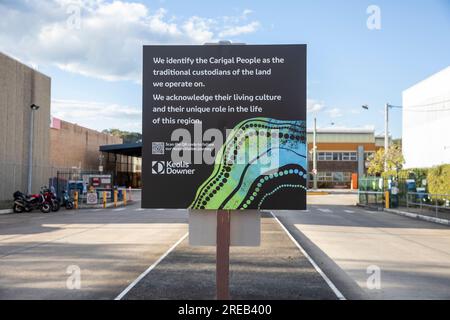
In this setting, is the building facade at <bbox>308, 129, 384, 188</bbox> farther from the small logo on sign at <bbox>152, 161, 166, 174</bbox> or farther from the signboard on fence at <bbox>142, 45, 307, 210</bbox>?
the small logo on sign at <bbox>152, 161, 166, 174</bbox>

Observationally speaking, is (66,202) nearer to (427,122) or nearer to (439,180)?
(439,180)

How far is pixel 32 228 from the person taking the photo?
1856 centimetres

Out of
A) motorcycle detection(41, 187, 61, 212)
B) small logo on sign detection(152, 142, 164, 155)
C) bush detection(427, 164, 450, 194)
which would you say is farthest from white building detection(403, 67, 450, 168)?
small logo on sign detection(152, 142, 164, 155)

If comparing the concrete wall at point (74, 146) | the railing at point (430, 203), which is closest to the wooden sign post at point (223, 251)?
the railing at point (430, 203)

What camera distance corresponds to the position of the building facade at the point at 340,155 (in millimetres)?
85438

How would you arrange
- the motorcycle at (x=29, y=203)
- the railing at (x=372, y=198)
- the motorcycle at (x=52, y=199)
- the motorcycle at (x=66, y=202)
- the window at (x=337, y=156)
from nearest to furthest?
1. the motorcycle at (x=29, y=203)
2. the motorcycle at (x=52, y=199)
3. the motorcycle at (x=66, y=202)
4. the railing at (x=372, y=198)
5. the window at (x=337, y=156)

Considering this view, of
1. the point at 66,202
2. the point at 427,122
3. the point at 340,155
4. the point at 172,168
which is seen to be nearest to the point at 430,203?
the point at 427,122

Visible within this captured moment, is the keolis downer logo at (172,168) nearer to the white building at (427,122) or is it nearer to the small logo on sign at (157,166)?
the small logo on sign at (157,166)

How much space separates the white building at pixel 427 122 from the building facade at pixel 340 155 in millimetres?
36798

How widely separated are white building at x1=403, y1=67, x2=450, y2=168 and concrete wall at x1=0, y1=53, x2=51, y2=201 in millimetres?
28945

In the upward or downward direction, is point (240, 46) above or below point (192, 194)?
above
